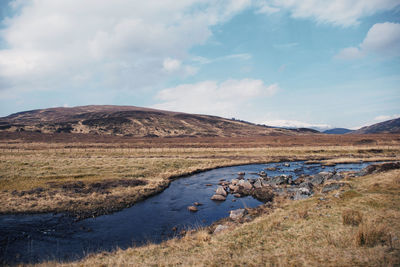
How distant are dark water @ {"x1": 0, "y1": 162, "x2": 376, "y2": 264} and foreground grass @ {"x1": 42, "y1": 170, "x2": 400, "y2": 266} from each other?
2951 millimetres

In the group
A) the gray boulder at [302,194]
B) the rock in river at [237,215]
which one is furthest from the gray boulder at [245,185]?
the rock in river at [237,215]

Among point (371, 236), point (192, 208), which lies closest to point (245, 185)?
point (192, 208)

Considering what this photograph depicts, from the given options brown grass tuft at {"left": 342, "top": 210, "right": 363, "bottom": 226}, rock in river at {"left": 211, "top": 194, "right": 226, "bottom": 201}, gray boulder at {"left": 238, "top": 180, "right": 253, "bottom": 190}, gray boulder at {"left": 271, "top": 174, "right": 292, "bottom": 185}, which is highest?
brown grass tuft at {"left": 342, "top": 210, "right": 363, "bottom": 226}

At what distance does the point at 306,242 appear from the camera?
10.2 m

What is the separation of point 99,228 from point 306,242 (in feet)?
48.1

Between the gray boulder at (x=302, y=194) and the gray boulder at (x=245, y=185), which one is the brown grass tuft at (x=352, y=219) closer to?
the gray boulder at (x=302, y=194)

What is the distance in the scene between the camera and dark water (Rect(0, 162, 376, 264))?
13662 millimetres

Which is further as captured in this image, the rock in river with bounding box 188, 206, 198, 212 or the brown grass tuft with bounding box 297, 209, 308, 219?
the rock in river with bounding box 188, 206, 198, 212

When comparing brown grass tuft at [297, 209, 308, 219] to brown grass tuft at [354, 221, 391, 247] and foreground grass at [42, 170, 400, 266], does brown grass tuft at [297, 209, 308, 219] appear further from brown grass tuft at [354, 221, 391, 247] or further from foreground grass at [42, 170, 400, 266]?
brown grass tuft at [354, 221, 391, 247]

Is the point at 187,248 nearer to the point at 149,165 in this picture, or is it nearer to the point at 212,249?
the point at 212,249

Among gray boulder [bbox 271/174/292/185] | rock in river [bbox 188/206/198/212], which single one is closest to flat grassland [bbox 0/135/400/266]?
rock in river [bbox 188/206/198/212]

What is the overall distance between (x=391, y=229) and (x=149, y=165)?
3587 centimetres

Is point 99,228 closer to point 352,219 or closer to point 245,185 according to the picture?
point 352,219

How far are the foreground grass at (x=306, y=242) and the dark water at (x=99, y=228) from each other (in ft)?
9.68
